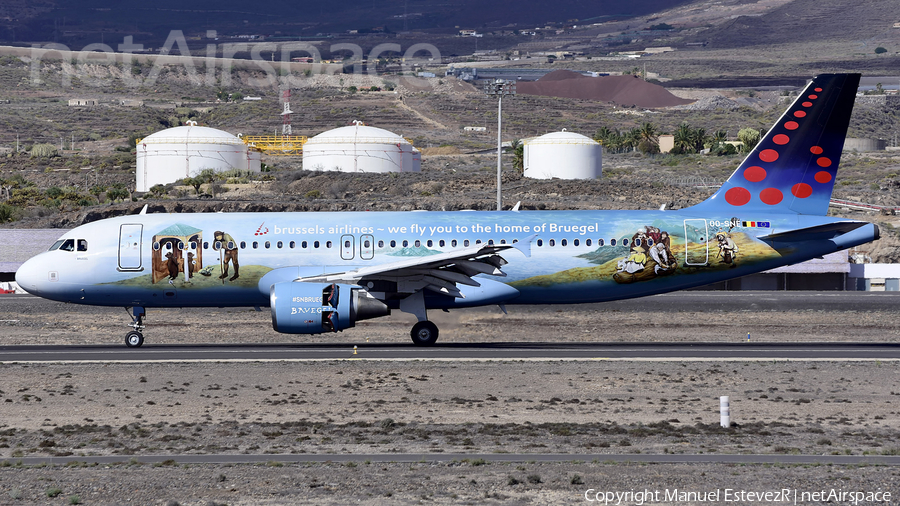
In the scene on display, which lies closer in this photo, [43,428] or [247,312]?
[43,428]

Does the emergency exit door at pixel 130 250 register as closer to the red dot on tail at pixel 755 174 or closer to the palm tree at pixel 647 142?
the red dot on tail at pixel 755 174

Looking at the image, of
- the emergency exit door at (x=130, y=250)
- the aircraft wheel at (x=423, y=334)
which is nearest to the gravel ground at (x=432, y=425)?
the aircraft wheel at (x=423, y=334)

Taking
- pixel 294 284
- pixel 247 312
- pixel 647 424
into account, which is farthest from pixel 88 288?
pixel 647 424

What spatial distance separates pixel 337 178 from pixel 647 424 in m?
84.7

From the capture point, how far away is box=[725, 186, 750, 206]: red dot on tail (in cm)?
3512

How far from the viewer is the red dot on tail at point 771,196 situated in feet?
115

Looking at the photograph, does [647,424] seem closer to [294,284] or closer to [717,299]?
[294,284]

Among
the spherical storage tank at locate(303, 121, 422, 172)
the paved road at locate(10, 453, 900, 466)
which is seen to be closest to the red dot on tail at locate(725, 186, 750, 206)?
the paved road at locate(10, 453, 900, 466)

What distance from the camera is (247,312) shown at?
1793 inches

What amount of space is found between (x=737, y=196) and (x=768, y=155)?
69.1 inches

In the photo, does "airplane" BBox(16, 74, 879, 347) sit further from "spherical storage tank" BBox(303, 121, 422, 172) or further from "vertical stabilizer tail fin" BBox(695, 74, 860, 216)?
"spherical storage tank" BBox(303, 121, 422, 172)

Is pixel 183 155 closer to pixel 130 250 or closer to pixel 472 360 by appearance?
pixel 130 250

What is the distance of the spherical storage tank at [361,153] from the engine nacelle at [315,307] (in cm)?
8515

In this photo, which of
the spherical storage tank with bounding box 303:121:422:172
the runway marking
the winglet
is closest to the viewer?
the runway marking
